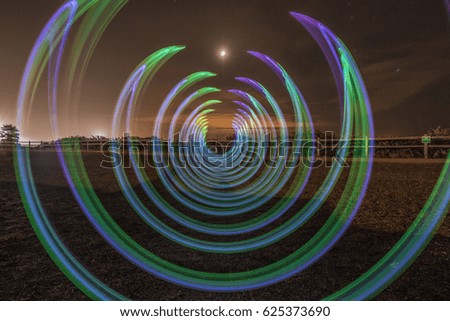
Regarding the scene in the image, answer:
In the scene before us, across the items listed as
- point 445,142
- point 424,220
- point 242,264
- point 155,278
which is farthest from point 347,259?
point 445,142

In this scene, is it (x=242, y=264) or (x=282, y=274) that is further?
(x=242, y=264)

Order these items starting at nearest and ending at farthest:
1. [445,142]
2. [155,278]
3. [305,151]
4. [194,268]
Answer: [155,278] → [194,268] → [445,142] → [305,151]

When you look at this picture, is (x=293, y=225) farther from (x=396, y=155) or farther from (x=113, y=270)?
(x=396, y=155)

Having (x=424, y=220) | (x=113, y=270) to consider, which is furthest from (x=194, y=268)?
(x=424, y=220)

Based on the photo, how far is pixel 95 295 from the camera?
3.23 meters

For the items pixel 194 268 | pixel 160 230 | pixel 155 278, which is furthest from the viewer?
pixel 160 230

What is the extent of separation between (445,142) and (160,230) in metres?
20.7

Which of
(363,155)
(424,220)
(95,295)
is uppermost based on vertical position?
(363,155)

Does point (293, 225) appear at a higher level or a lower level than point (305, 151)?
lower

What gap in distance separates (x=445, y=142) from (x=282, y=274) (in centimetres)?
2124

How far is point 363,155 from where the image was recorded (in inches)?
859

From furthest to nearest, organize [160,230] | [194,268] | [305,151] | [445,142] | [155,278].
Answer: [305,151], [445,142], [160,230], [194,268], [155,278]
